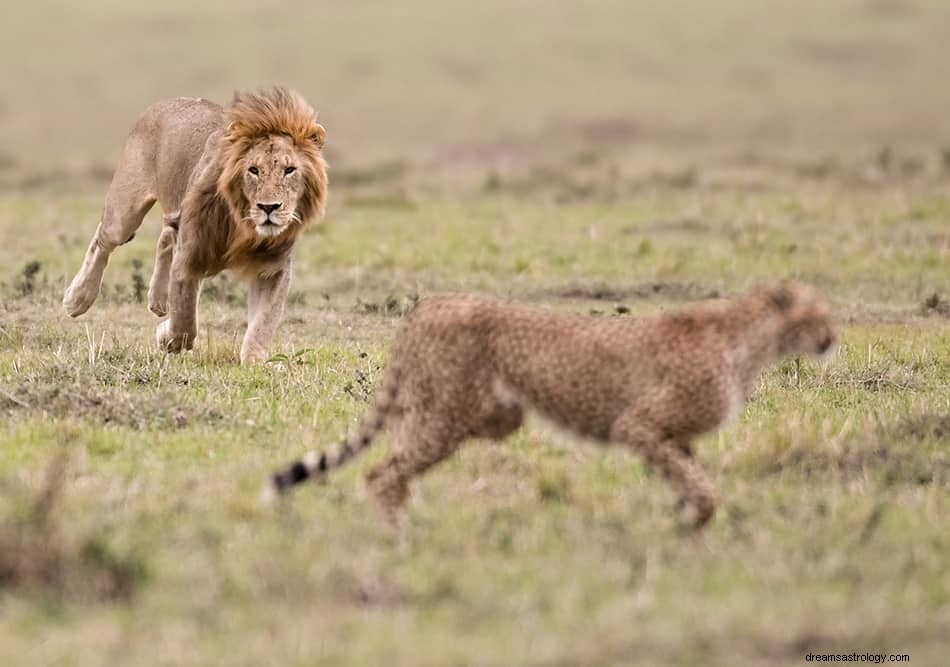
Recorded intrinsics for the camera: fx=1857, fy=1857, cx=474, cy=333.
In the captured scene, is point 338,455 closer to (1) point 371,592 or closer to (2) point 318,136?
(1) point 371,592

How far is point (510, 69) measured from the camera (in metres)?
64.1

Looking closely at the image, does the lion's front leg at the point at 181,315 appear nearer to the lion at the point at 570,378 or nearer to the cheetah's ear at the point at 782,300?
the lion at the point at 570,378

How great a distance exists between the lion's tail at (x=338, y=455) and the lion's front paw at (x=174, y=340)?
3714 millimetres

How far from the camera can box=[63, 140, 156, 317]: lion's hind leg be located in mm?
11703

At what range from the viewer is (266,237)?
1027 centimetres

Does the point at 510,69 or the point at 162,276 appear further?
the point at 510,69

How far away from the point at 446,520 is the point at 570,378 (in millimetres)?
703

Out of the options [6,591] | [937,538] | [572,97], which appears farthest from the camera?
[572,97]

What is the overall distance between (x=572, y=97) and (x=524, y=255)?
140ft

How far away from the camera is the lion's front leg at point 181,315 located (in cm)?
1048

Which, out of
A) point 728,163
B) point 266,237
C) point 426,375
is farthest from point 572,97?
point 426,375

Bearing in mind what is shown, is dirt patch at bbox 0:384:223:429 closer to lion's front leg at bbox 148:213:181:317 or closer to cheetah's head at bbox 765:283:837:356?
cheetah's head at bbox 765:283:837:356

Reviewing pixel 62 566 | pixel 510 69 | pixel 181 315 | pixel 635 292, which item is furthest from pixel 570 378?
pixel 510 69

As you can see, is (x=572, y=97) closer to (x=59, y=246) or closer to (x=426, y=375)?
(x=59, y=246)
